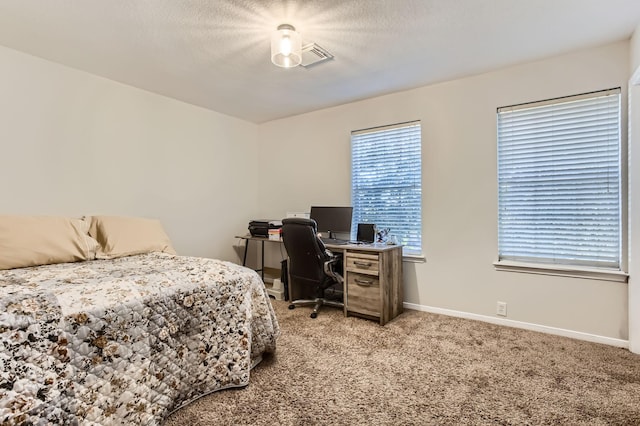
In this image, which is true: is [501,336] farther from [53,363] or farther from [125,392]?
[53,363]

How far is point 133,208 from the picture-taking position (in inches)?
129

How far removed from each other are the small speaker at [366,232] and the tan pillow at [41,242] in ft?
8.23

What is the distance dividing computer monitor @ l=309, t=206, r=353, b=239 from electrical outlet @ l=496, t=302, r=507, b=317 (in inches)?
65.0

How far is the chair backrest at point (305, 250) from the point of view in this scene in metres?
3.08

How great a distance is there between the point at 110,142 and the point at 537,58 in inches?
156

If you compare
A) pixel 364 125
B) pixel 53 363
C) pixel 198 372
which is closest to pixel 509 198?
pixel 364 125

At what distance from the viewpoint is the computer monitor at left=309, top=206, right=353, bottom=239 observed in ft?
12.1

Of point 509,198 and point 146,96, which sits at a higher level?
point 146,96

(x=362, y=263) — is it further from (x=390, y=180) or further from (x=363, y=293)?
(x=390, y=180)

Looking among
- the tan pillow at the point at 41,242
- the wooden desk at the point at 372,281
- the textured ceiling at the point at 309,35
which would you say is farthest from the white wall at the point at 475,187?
the tan pillow at the point at 41,242

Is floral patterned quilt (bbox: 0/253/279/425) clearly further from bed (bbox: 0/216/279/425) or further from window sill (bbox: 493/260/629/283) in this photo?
window sill (bbox: 493/260/629/283)

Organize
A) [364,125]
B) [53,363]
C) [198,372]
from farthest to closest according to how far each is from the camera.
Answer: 1. [364,125]
2. [198,372]
3. [53,363]

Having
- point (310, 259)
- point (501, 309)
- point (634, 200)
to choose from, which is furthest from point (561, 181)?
point (310, 259)

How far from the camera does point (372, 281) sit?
3033mm
